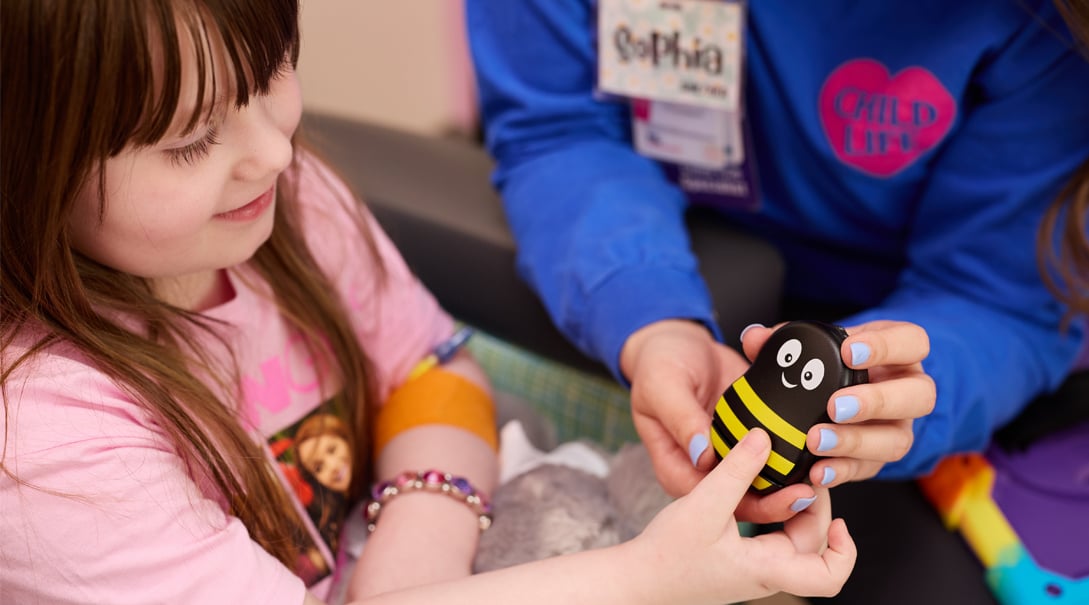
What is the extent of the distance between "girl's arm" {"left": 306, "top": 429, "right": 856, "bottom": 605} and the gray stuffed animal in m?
0.11

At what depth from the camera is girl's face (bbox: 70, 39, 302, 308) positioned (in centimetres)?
55

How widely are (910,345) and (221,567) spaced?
17.1 inches

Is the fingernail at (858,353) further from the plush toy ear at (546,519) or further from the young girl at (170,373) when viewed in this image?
the plush toy ear at (546,519)

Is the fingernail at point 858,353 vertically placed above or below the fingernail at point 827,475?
above

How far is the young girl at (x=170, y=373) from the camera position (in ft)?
1.67

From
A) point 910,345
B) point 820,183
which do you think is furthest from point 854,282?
point 910,345

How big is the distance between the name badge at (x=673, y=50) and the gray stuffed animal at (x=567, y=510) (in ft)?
1.11

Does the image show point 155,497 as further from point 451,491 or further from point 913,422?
point 913,422

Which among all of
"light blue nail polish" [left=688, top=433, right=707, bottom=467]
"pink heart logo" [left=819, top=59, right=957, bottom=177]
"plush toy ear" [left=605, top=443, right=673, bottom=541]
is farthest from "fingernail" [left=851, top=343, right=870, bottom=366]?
"pink heart logo" [left=819, top=59, right=957, bottom=177]

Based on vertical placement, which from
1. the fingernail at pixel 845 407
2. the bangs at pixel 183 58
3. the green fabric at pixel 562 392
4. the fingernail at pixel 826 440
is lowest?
the green fabric at pixel 562 392

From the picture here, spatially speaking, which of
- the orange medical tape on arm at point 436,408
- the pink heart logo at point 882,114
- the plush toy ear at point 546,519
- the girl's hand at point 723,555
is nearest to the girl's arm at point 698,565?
the girl's hand at point 723,555

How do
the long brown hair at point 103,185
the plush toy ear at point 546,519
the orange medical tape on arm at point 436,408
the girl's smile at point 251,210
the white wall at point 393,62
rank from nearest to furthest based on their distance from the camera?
the long brown hair at point 103,185 < the girl's smile at point 251,210 < the plush toy ear at point 546,519 < the orange medical tape on arm at point 436,408 < the white wall at point 393,62

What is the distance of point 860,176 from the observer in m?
0.89

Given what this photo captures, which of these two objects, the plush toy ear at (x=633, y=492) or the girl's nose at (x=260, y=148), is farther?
the plush toy ear at (x=633, y=492)
